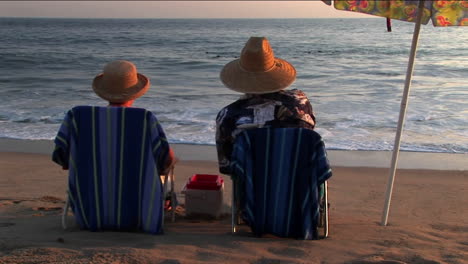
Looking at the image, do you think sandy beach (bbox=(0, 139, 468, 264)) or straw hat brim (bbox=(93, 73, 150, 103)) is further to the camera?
straw hat brim (bbox=(93, 73, 150, 103))

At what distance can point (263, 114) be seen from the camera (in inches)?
131

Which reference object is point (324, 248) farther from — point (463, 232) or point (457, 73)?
point (457, 73)

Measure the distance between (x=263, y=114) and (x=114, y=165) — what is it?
3.13 ft

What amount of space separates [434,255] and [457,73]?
15.6m

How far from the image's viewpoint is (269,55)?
3.51m

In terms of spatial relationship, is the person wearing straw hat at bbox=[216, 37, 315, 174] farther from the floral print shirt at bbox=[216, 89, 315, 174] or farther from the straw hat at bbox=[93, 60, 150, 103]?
the straw hat at bbox=[93, 60, 150, 103]

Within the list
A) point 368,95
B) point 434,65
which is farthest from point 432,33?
point 368,95

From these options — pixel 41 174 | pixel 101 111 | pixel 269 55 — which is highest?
pixel 269 55

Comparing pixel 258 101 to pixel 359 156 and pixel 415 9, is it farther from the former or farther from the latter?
pixel 359 156

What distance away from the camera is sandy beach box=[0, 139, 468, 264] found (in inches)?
114

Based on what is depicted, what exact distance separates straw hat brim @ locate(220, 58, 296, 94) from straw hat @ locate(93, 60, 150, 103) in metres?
0.58

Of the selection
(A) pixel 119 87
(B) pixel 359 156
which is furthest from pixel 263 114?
(B) pixel 359 156

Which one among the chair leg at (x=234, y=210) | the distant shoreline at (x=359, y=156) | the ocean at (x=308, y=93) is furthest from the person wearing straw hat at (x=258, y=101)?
the ocean at (x=308, y=93)

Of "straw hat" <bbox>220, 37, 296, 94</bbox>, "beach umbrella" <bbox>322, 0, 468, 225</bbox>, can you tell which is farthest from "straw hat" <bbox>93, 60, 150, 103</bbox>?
"beach umbrella" <bbox>322, 0, 468, 225</bbox>
